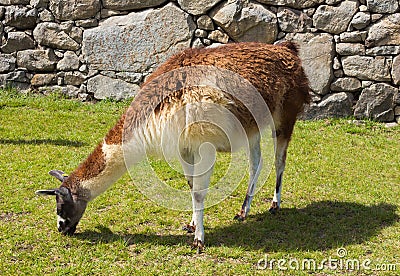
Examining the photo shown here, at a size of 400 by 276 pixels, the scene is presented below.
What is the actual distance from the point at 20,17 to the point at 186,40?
9.64 feet

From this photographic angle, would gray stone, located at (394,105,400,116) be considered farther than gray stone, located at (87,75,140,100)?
No

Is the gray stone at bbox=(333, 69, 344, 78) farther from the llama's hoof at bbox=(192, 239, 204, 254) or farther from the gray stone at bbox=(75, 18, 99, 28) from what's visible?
the llama's hoof at bbox=(192, 239, 204, 254)

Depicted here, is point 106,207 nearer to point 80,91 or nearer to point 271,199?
point 271,199

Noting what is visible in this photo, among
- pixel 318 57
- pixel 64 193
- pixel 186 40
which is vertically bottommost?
pixel 64 193

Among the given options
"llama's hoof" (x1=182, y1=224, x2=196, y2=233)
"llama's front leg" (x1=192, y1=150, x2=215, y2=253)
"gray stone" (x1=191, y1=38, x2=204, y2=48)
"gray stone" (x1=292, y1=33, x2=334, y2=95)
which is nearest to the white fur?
"llama's front leg" (x1=192, y1=150, x2=215, y2=253)

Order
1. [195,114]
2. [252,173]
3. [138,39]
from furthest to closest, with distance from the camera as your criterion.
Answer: [138,39], [252,173], [195,114]

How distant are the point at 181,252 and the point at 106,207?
49.2 inches

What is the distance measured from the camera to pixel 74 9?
9000 millimetres

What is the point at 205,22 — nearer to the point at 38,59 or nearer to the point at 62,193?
the point at 38,59

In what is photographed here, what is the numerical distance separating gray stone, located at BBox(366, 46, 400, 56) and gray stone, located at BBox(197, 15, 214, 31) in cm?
248

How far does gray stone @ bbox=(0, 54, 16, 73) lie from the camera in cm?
936

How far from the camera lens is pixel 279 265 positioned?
4.20 meters

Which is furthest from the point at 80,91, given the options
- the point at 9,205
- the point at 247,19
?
the point at 9,205

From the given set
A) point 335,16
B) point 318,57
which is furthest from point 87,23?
point 335,16
